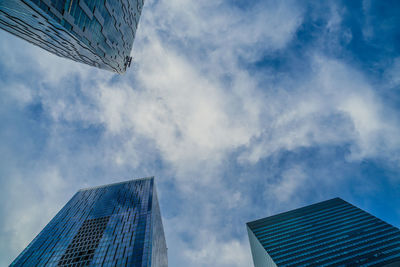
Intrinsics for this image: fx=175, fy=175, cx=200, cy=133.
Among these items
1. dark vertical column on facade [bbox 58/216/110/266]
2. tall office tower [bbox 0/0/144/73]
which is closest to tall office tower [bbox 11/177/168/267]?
dark vertical column on facade [bbox 58/216/110/266]

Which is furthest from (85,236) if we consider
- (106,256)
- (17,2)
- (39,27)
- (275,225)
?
(275,225)

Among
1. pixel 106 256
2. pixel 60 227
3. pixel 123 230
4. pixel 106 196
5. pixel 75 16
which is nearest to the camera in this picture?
pixel 75 16

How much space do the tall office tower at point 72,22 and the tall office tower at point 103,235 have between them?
5777 cm

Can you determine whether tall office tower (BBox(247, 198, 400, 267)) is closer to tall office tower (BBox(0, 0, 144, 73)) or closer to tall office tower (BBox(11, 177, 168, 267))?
tall office tower (BBox(11, 177, 168, 267))

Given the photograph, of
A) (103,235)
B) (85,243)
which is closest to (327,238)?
(103,235)

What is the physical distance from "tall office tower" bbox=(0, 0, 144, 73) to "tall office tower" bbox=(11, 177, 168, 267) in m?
57.8

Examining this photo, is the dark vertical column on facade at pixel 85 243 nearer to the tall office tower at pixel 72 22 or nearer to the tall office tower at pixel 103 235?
the tall office tower at pixel 103 235

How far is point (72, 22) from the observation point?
81.4ft

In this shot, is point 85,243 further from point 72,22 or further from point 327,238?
point 327,238

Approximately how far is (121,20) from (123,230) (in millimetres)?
68579

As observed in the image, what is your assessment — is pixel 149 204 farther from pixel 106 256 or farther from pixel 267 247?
pixel 267 247

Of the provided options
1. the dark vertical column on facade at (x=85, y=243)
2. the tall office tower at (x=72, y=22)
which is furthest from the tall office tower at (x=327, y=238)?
the tall office tower at (x=72, y=22)

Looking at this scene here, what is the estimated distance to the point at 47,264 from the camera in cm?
5644

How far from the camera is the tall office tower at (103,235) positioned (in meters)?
55.8
